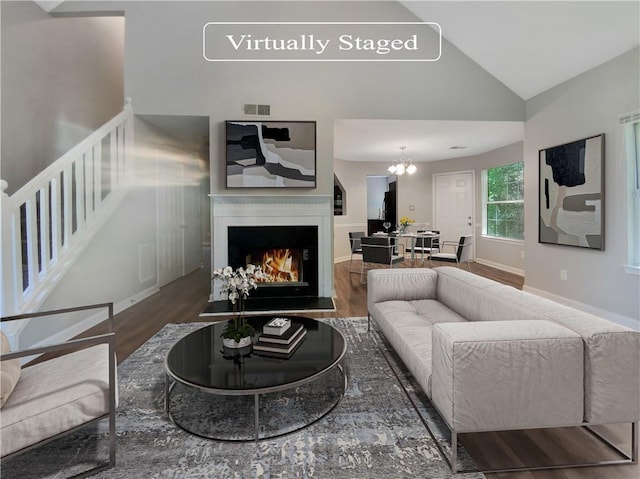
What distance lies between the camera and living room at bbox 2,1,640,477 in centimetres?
343

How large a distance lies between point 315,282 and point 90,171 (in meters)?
2.78

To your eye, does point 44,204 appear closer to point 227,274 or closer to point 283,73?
point 227,274

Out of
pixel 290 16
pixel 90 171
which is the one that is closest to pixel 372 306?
pixel 90 171

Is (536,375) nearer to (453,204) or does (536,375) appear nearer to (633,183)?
(633,183)

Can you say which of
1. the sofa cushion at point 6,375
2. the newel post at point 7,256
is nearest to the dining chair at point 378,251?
the newel post at point 7,256

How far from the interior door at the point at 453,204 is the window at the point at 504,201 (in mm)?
324

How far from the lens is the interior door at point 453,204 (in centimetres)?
711

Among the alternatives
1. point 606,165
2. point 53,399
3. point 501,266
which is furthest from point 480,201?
point 53,399

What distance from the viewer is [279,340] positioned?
185 centimetres

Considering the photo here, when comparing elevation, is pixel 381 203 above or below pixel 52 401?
above

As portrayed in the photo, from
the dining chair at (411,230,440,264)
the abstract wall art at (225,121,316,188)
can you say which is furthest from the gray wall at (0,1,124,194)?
the dining chair at (411,230,440,264)

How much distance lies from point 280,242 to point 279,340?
2.45 metres

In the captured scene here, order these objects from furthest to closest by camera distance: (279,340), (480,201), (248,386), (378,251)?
(480,201)
(378,251)
(279,340)
(248,386)

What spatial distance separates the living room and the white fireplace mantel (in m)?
0.08
